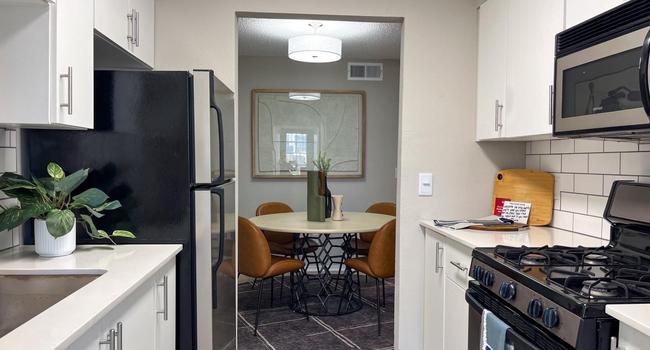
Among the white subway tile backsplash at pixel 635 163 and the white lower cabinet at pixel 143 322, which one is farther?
the white subway tile backsplash at pixel 635 163

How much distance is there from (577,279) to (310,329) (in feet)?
8.05

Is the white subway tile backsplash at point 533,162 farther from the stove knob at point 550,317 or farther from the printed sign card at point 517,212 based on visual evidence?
the stove knob at point 550,317

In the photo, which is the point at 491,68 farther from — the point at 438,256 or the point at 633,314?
the point at 633,314

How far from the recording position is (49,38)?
60.4 inches

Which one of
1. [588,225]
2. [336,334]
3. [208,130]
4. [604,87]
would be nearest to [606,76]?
[604,87]

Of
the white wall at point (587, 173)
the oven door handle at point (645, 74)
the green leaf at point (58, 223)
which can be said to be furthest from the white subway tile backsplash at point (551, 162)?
the green leaf at point (58, 223)

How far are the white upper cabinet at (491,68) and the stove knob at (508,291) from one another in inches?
42.8

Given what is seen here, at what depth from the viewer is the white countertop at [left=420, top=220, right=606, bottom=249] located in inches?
79.2

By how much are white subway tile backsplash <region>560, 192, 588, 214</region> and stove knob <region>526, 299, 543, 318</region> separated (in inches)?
40.7

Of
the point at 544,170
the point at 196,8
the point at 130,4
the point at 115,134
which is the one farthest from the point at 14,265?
the point at 544,170

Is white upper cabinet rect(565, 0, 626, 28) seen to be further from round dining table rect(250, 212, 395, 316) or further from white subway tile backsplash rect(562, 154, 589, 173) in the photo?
round dining table rect(250, 212, 395, 316)

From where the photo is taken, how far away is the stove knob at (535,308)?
134 cm

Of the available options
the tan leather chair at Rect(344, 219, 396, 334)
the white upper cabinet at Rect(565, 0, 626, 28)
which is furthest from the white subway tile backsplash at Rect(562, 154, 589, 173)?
the tan leather chair at Rect(344, 219, 396, 334)

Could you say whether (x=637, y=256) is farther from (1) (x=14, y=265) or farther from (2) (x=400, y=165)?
(1) (x=14, y=265)
